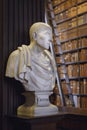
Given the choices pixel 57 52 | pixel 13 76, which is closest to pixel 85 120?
pixel 13 76

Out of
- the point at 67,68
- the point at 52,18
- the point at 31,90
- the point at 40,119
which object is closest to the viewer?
the point at 40,119

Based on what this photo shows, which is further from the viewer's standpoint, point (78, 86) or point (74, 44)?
point (74, 44)

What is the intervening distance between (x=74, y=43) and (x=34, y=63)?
2898 millimetres

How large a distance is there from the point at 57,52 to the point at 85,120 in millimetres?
3409

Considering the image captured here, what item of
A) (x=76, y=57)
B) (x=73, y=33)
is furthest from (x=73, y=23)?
(x=76, y=57)

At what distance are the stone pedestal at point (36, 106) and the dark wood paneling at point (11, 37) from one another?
111mm

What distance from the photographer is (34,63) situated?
7.55 feet

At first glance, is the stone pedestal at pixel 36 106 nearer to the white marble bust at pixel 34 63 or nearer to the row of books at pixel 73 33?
the white marble bust at pixel 34 63

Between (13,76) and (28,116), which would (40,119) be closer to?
(28,116)

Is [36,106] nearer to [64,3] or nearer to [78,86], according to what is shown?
[78,86]

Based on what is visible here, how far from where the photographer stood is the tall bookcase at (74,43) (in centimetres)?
484

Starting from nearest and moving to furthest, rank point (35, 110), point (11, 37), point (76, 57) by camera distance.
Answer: point (35, 110) < point (11, 37) < point (76, 57)

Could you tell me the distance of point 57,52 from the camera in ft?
18.3

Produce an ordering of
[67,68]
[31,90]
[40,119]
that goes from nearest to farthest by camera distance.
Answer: [40,119]
[31,90]
[67,68]
